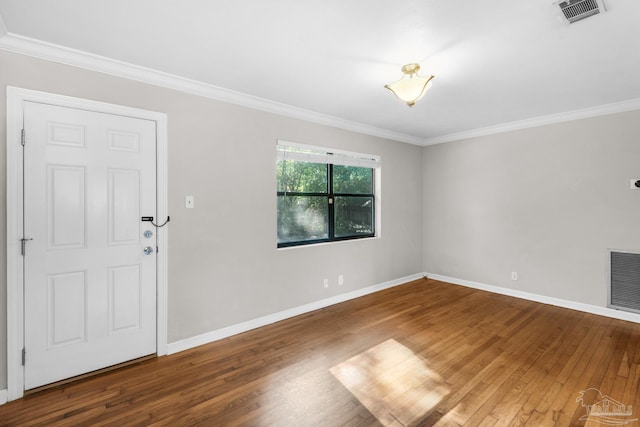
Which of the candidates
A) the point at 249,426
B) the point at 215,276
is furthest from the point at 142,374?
the point at 249,426

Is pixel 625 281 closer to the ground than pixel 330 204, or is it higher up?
closer to the ground

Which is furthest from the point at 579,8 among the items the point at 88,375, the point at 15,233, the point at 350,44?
the point at 88,375

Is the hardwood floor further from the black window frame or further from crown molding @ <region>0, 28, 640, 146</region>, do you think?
crown molding @ <region>0, 28, 640, 146</region>

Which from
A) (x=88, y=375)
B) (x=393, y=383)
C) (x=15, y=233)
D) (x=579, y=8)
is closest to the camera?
(x=579, y=8)

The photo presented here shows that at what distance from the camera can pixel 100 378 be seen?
2.35 meters

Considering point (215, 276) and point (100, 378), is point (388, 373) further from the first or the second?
point (100, 378)

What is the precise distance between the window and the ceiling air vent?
102 inches

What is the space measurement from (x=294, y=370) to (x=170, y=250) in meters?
1.55

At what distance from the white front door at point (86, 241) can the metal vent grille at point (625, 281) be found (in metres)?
5.15

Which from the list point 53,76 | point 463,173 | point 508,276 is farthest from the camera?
point 463,173

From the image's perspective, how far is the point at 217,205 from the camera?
3.02 meters

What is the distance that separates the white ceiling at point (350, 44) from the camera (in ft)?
5.86

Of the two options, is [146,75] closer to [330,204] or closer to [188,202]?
[188,202]

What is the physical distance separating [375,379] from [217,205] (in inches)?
84.7
